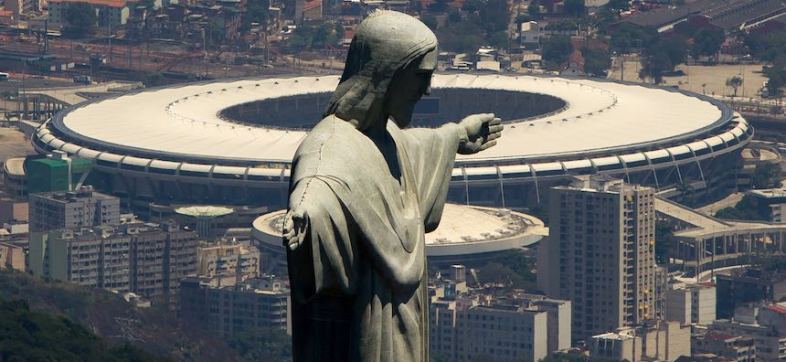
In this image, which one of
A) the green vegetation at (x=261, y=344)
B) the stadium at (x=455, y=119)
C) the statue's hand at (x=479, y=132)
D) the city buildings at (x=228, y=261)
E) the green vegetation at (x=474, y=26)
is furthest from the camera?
the green vegetation at (x=474, y=26)

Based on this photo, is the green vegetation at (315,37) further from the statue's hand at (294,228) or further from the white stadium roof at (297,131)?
the statue's hand at (294,228)

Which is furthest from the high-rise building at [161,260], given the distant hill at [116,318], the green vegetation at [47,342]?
the green vegetation at [47,342]

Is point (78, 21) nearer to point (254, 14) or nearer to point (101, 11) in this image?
point (101, 11)

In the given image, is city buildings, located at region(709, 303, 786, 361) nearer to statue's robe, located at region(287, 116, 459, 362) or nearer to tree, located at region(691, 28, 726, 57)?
tree, located at region(691, 28, 726, 57)

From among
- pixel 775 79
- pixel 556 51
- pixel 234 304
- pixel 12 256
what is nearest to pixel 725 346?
pixel 234 304

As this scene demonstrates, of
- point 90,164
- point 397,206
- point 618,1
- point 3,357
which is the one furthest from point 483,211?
point 397,206

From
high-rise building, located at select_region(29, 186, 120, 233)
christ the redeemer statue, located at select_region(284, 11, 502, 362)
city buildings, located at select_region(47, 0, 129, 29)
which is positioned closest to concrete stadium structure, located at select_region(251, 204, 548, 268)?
high-rise building, located at select_region(29, 186, 120, 233)
